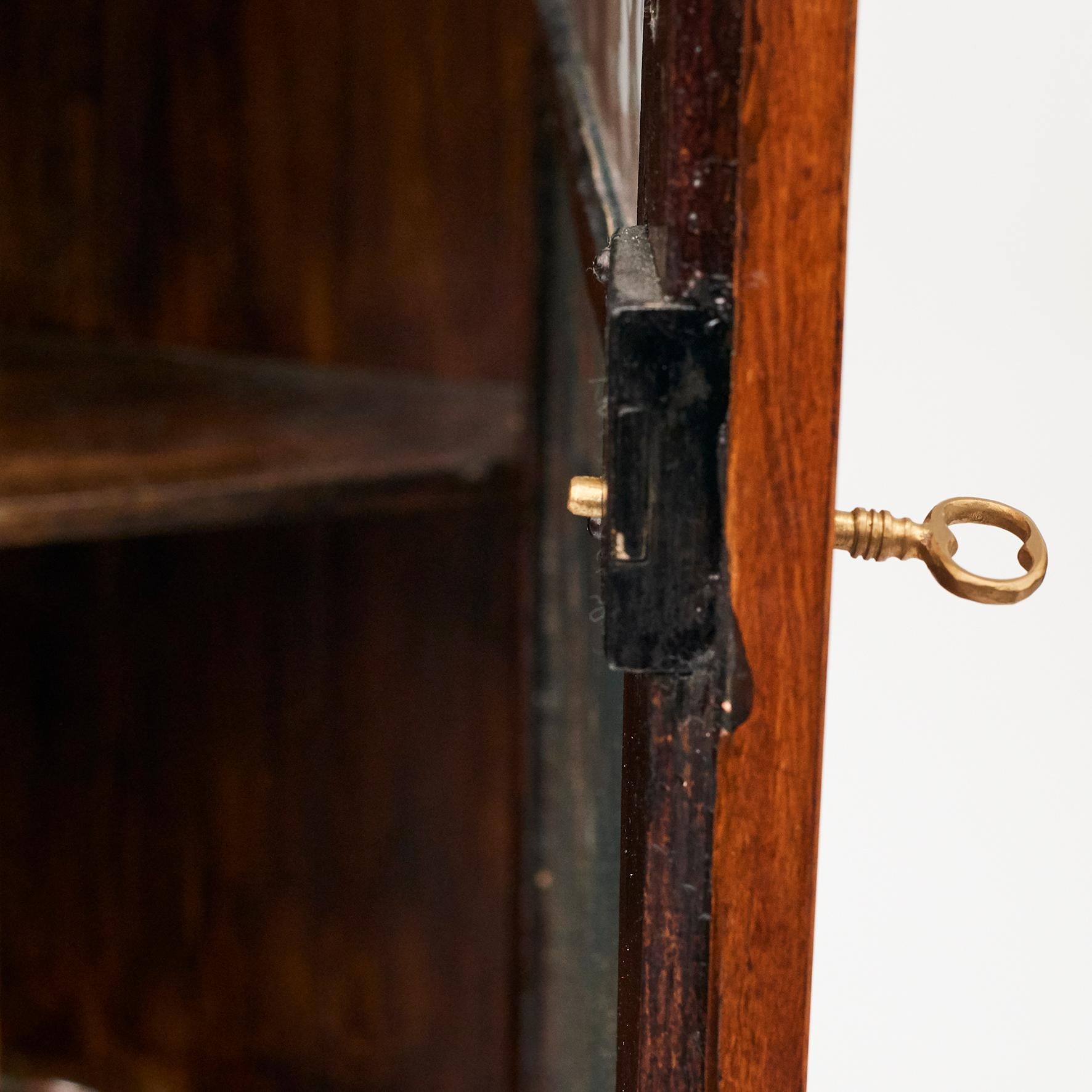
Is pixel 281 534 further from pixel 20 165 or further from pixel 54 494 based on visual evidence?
pixel 20 165

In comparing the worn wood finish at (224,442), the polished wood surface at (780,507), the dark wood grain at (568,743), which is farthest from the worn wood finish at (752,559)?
the worn wood finish at (224,442)

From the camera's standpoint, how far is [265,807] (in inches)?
63.9

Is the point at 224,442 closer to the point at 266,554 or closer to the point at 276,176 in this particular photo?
the point at 266,554

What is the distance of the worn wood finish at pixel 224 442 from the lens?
1036mm

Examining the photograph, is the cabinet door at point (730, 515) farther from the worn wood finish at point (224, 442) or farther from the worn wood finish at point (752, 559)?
the worn wood finish at point (224, 442)

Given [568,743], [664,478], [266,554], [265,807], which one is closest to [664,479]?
[664,478]

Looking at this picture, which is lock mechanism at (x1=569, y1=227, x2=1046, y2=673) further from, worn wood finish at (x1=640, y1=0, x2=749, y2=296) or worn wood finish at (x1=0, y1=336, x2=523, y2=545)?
worn wood finish at (x1=0, y1=336, x2=523, y2=545)

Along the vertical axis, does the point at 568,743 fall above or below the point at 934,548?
below

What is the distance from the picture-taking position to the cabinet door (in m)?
0.28

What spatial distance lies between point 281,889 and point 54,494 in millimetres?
797

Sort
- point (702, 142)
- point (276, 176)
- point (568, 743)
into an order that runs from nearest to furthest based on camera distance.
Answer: point (702, 142)
point (568, 743)
point (276, 176)

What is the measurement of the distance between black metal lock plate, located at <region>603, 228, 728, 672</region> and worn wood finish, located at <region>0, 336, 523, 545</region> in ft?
2.55

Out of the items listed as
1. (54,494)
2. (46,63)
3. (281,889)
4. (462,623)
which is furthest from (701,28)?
(46,63)

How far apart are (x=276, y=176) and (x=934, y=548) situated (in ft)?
4.51
